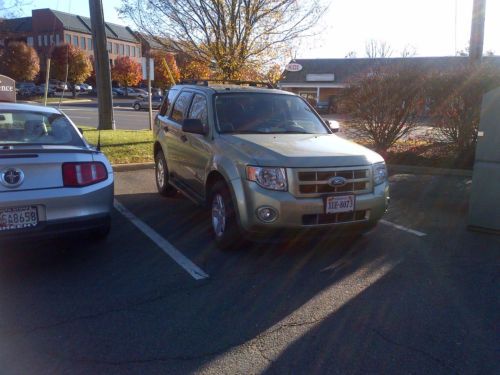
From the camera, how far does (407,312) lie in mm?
3807

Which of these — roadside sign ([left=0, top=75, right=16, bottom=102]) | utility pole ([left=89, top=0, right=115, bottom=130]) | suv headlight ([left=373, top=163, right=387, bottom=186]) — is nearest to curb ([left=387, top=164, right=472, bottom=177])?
suv headlight ([left=373, top=163, right=387, bottom=186])

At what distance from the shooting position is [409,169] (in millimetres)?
10516

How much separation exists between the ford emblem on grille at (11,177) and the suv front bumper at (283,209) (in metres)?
1.99

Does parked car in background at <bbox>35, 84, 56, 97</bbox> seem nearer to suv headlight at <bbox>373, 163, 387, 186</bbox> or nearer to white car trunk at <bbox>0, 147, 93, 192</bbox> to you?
white car trunk at <bbox>0, 147, 93, 192</bbox>

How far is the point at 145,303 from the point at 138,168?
6.57 meters

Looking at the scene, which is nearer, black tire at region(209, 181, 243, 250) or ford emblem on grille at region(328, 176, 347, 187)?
ford emblem on grille at region(328, 176, 347, 187)

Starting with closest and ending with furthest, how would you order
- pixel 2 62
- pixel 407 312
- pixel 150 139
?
pixel 407 312, pixel 150 139, pixel 2 62

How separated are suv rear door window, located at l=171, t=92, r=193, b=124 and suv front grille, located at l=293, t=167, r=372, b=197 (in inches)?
109

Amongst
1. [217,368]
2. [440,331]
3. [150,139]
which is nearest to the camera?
[217,368]

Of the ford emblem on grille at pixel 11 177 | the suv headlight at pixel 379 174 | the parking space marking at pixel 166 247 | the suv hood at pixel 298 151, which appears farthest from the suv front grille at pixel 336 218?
the ford emblem on grille at pixel 11 177

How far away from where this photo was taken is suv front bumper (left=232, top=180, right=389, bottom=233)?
456cm

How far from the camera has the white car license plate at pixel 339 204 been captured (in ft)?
15.3

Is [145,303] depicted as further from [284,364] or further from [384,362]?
[384,362]

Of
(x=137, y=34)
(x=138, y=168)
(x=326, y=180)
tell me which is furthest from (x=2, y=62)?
(x=326, y=180)
